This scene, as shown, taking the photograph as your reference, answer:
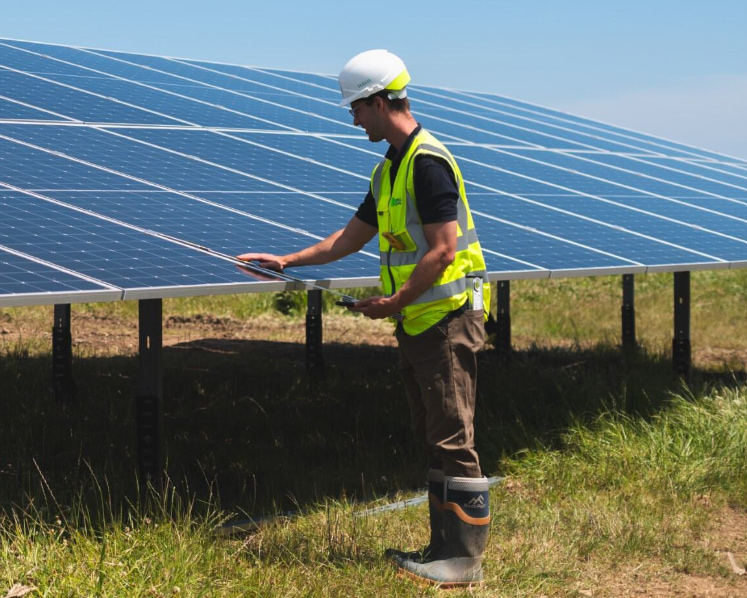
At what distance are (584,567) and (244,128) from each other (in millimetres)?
6640

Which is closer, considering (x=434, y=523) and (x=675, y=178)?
(x=434, y=523)

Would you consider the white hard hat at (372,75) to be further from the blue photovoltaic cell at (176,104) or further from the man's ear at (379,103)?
the blue photovoltaic cell at (176,104)

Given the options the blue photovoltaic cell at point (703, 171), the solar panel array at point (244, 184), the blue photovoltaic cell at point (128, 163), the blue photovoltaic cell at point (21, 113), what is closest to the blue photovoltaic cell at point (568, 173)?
the solar panel array at point (244, 184)

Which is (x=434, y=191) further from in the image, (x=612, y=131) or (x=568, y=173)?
(x=612, y=131)

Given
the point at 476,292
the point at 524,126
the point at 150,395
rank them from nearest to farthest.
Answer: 1. the point at 476,292
2. the point at 150,395
3. the point at 524,126

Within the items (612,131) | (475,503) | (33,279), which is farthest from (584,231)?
(612,131)

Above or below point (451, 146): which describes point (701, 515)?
below

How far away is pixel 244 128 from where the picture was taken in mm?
11953

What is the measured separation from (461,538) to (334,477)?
8.83ft

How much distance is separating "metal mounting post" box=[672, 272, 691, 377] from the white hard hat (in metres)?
7.28

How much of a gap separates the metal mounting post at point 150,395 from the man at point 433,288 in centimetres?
187

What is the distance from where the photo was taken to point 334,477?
875 cm

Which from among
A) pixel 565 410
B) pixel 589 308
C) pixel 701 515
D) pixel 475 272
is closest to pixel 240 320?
pixel 589 308

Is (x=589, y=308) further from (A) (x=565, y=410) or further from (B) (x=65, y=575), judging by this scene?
(B) (x=65, y=575)
